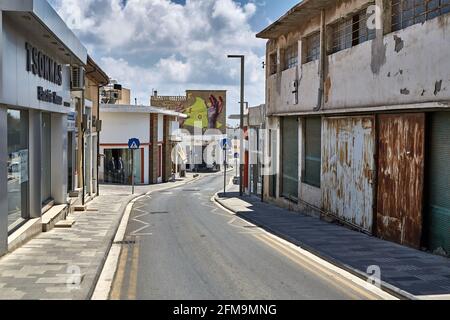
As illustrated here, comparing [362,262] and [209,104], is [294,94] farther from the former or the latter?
[209,104]

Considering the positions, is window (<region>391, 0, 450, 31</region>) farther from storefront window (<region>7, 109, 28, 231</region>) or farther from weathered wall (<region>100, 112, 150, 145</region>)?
weathered wall (<region>100, 112, 150, 145</region>)

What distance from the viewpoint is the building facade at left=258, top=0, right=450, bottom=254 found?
13703 millimetres

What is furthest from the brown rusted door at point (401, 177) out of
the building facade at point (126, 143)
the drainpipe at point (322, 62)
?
the building facade at point (126, 143)

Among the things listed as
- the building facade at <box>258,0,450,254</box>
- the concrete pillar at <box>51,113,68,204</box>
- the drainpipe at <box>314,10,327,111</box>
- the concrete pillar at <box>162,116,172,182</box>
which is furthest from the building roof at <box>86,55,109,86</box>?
the concrete pillar at <box>162,116,172,182</box>

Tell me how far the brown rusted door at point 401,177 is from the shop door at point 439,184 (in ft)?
0.71

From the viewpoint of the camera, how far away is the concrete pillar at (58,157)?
20047 mm

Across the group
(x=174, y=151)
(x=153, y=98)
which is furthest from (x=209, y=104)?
(x=174, y=151)

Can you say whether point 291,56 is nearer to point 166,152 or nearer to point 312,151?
point 312,151

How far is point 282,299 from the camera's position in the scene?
968 cm

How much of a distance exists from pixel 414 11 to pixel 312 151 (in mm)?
9006

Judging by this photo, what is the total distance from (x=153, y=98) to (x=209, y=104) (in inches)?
323

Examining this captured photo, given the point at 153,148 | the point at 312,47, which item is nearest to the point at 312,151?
the point at 312,47

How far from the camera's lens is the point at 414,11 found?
48.2ft

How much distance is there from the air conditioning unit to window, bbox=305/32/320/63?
8.35 meters
